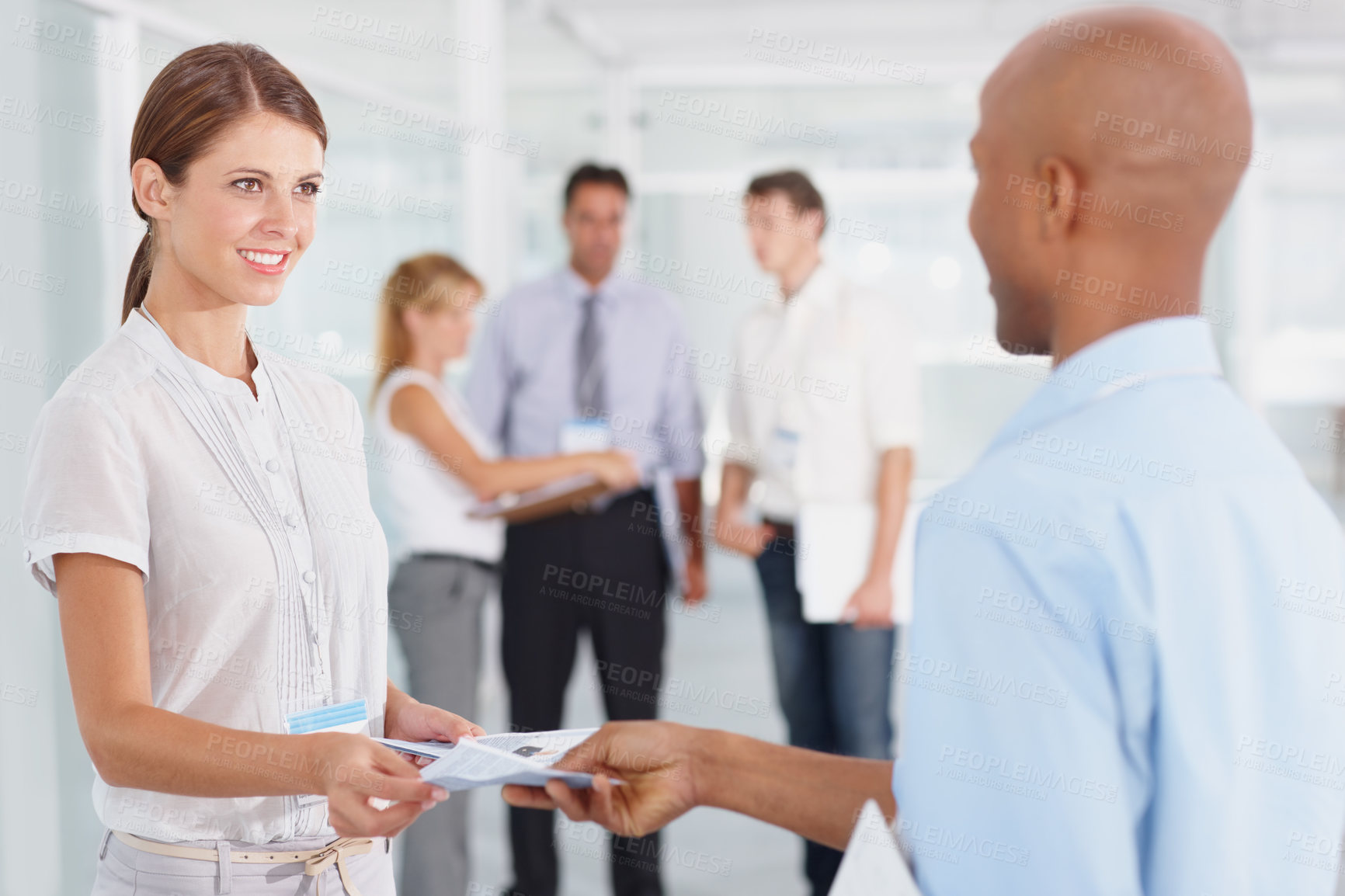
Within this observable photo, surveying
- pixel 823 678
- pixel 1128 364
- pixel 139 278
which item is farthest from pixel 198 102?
pixel 823 678

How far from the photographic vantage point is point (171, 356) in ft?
3.66

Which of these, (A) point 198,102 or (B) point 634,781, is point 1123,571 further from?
(A) point 198,102

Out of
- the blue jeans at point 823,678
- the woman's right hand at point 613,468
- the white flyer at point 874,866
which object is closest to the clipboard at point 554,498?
the woman's right hand at point 613,468

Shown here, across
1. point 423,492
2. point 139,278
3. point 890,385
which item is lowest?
point 423,492

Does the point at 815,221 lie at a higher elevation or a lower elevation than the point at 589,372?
higher

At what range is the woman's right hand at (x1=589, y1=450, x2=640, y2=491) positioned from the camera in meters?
2.96

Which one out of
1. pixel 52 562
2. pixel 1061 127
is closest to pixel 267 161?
pixel 52 562

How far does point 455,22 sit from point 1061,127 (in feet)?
13.9

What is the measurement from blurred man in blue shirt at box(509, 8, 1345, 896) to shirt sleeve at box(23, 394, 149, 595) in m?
0.74

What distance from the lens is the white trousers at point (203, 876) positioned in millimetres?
1095

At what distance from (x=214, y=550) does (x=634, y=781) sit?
490mm

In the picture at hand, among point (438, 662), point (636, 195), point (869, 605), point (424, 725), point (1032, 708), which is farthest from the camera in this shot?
point (636, 195)

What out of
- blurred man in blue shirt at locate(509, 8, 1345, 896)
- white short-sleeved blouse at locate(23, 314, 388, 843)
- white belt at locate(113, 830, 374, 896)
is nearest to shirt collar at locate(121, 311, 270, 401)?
white short-sleeved blouse at locate(23, 314, 388, 843)

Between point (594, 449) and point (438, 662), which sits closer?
point (438, 662)
